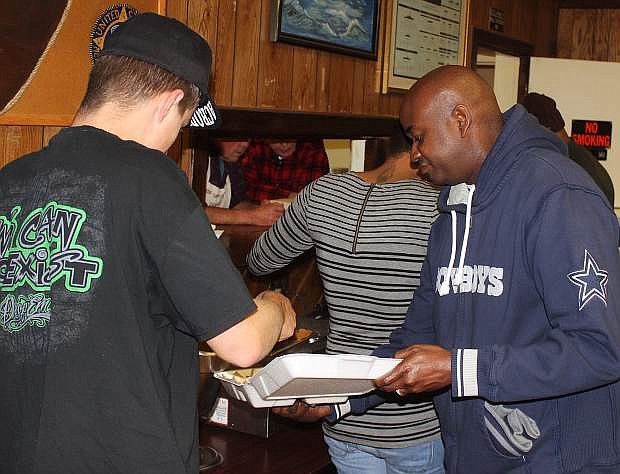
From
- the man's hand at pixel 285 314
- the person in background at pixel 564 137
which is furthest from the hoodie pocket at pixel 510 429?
the person in background at pixel 564 137

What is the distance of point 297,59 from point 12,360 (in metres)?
2.53

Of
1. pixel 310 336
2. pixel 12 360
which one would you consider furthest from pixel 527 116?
pixel 310 336

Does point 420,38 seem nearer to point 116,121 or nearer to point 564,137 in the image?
point 564,137

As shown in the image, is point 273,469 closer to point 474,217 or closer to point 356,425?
point 356,425

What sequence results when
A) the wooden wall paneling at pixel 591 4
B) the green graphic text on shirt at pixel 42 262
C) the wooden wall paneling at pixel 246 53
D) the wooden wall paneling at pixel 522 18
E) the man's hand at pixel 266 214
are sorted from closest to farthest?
the green graphic text on shirt at pixel 42 262 < the wooden wall paneling at pixel 246 53 < the man's hand at pixel 266 214 < the wooden wall paneling at pixel 522 18 < the wooden wall paneling at pixel 591 4

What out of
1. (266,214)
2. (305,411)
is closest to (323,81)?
(266,214)

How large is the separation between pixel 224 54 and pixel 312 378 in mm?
1930

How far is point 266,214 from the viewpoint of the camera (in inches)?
149

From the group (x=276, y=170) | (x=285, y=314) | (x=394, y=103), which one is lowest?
(x=285, y=314)

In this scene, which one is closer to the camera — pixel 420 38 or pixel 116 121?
pixel 116 121

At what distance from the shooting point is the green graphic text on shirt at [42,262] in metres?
1.43

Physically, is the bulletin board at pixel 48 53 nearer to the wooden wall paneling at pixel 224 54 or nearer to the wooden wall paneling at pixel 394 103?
the wooden wall paneling at pixel 224 54

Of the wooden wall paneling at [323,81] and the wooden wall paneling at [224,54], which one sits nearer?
the wooden wall paneling at [224,54]

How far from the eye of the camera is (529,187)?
1.83 meters
